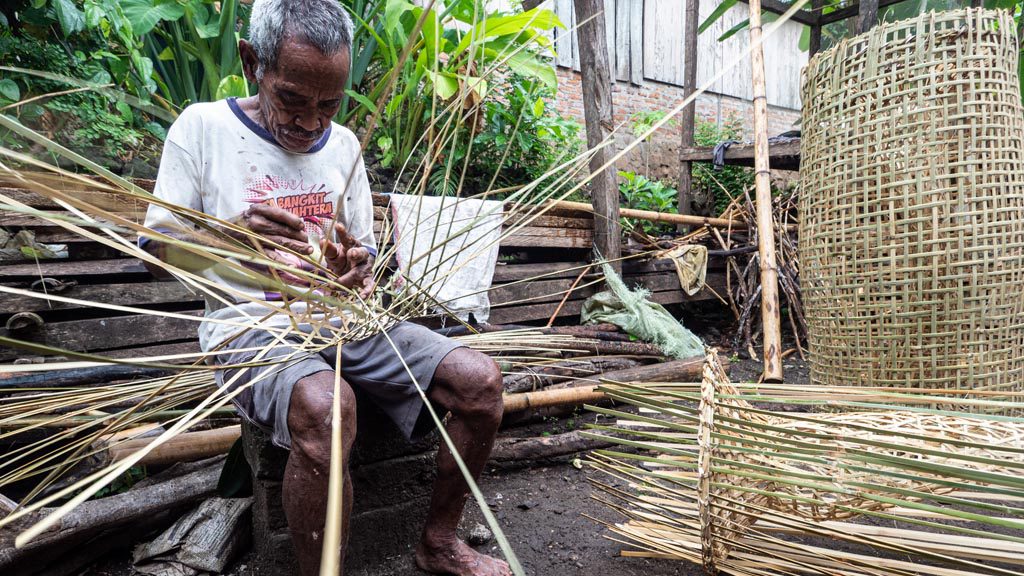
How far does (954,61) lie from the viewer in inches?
67.6

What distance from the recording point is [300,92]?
4.22 ft

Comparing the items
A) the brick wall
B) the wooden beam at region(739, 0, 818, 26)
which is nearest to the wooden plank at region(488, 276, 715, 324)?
the brick wall

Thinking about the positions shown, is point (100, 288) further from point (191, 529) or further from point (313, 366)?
point (313, 366)

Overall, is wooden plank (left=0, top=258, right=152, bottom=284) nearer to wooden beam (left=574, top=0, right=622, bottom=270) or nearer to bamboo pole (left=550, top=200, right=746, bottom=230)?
wooden beam (left=574, top=0, right=622, bottom=270)

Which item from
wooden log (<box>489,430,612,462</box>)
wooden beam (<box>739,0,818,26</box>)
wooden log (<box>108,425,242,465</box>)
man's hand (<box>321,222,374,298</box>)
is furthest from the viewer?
wooden beam (<box>739,0,818,26</box>)

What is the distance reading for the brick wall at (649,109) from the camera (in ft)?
19.2

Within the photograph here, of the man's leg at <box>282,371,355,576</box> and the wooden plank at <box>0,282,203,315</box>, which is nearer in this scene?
the man's leg at <box>282,371,355,576</box>

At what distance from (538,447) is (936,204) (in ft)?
4.83

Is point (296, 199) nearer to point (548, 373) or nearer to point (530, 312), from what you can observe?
point (548, 373)

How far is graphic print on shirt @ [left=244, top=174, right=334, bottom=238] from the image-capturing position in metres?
1.41

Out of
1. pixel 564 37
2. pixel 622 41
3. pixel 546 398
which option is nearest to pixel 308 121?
pixel 546 398

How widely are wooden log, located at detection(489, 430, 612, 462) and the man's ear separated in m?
1.37

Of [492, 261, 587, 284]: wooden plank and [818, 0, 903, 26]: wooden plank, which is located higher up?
[818, 0, 903, 26]: wooden plank

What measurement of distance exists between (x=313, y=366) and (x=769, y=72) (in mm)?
7910
